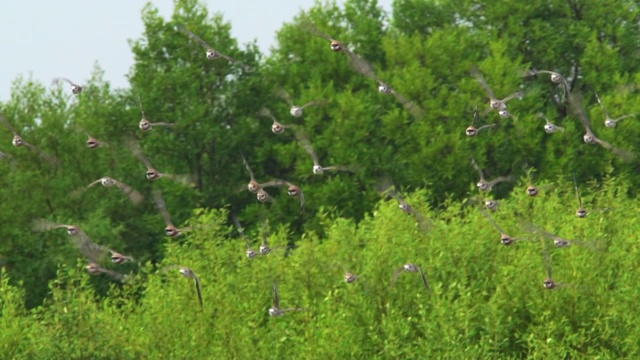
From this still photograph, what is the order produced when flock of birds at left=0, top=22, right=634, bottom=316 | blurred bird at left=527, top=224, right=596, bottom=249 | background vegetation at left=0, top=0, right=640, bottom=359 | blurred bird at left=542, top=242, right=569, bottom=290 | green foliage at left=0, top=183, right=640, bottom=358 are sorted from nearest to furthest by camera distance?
flock of birds at left=0, top=22, right=634, bottom=316, green foliage at left=0, top=183, right=640, bottom=358, blurred bird at left=542, top=242, right=569, bottom=290, blurred bird at left=527, top=224, right=596, bottom=249, background vegetation at left=0, top=0, right=640, bottom=359

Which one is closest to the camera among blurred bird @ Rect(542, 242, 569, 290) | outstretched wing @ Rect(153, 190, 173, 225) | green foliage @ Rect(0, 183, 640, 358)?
green foliage @ Rect(0, 183, 640, 358)

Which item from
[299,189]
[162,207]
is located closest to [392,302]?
[299,189]

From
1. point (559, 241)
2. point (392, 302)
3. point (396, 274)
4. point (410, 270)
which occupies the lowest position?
point (559, 241)

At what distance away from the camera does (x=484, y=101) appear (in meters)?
60.5

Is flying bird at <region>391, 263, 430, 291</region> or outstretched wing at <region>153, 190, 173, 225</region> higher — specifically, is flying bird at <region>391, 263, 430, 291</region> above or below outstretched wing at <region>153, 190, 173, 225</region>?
below

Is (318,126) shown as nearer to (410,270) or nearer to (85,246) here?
(85,246)

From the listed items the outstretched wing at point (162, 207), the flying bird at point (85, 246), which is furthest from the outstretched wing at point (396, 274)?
the flying bird at point (85, 246)

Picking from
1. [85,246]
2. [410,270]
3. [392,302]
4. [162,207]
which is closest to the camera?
[410,270]

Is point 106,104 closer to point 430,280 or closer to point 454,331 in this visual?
point 430,280

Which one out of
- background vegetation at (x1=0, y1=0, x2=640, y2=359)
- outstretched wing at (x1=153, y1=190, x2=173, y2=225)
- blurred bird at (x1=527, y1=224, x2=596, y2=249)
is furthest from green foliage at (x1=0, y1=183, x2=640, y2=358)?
background vegetation at (x1=0, y1=0, x2=640, y2=359)

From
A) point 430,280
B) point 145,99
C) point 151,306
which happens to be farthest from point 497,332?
point 145,99

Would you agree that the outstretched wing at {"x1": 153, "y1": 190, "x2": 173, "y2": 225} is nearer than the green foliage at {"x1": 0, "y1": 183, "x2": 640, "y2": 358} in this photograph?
No

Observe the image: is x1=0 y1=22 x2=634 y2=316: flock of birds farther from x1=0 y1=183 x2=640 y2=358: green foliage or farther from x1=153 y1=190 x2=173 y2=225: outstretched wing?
x1=0 y1=183 x2=640 y2=358: green foliage

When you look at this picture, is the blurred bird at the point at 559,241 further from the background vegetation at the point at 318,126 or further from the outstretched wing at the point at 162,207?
the outstretched wing at the point at 162,207
